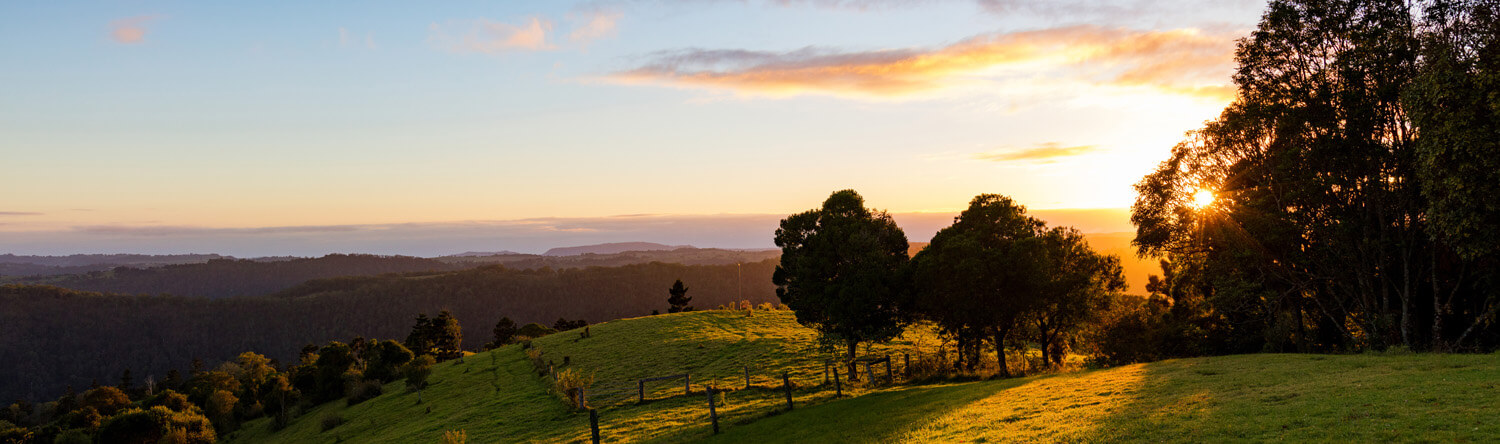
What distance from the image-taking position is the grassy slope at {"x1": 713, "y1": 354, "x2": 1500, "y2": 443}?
1662cm

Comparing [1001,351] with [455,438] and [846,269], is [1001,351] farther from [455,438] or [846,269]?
[455,438]

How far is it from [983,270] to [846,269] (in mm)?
8715

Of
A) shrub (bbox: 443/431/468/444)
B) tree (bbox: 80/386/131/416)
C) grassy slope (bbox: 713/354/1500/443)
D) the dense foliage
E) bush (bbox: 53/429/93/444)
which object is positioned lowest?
tree (bbox: 80/386/131/416)

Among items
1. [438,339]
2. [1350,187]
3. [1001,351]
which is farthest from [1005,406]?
[438,339]

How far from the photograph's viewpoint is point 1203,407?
21047mm

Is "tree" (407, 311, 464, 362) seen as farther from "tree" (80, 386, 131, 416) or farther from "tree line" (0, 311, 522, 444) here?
"tree" (80, 386, 131, 416)

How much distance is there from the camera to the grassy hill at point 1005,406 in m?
17.6

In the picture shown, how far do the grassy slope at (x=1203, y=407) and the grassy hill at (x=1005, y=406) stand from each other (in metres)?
0.07

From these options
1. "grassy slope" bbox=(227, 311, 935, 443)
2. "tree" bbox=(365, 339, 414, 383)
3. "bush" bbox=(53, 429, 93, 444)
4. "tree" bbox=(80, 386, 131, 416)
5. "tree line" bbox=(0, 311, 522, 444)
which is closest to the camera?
"grassy slope" bbox=(227, 311, 935, 443)

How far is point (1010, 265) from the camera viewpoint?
41719 mm

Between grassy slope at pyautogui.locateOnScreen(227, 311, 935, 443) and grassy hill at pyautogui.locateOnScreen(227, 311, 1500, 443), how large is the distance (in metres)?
0.24

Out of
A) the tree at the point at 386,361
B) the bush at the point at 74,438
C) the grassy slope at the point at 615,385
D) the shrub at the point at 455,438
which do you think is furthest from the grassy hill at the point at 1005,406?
the bush at the point at 74,438

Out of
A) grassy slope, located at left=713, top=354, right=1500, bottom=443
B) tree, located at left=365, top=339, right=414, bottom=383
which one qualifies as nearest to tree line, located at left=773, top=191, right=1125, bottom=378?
grassy slope, located at left=713, top=354, right=1500, bottom=443

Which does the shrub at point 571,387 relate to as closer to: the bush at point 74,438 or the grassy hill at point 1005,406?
the grassy hill at point 1005,406
